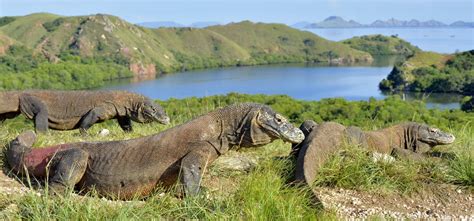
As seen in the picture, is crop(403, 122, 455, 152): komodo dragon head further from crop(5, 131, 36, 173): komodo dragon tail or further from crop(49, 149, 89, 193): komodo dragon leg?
crop(5, 131, 36, 173): komodo dragon tail

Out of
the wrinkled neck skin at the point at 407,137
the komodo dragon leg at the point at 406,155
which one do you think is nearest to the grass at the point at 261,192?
the komodo dragon leg at the point at 406,155

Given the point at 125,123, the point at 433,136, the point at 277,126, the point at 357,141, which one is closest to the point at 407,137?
the point at 433,136

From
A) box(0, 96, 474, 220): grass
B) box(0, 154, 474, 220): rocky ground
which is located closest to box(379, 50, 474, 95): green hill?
box(0, 96, 474, 220): grass

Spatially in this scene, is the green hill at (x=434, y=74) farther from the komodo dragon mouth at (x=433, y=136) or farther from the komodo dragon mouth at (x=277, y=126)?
the komodo dragon mouth at (x=277, y=126)

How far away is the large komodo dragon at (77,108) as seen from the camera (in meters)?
8.99

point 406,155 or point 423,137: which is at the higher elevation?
point 406,155

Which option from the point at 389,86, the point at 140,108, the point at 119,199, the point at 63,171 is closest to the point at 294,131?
the point at 119,199

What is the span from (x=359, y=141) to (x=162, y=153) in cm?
319

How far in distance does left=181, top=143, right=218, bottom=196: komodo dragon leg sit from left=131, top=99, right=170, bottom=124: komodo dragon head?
4.57m

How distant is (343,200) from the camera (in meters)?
5.73

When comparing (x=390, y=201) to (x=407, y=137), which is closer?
(x=390, y=201)

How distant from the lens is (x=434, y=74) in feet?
385

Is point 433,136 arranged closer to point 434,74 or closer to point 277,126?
point 277,126

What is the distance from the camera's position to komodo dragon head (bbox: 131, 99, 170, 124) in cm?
959
